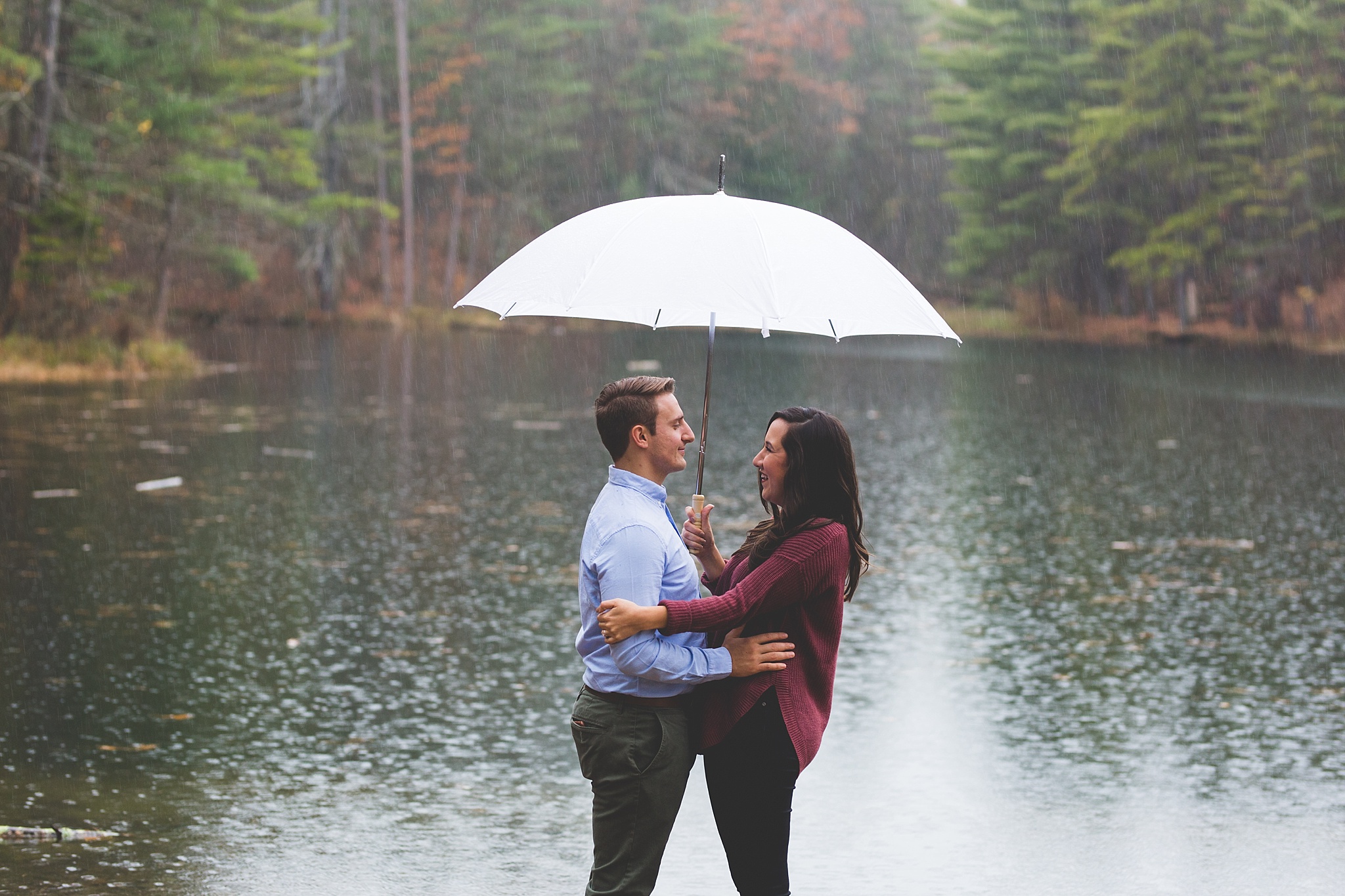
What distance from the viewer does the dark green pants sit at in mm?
3877

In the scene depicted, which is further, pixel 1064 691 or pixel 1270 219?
pixel 1270 219

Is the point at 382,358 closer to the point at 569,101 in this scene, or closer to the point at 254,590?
the point at 254,590

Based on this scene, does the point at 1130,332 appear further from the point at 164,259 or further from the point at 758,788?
the point at 758,788

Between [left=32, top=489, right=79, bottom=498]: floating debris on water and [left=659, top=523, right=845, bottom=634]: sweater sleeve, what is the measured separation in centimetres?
1065

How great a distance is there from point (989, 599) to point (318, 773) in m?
5.06

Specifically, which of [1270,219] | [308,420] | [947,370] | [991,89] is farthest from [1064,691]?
[991,89]

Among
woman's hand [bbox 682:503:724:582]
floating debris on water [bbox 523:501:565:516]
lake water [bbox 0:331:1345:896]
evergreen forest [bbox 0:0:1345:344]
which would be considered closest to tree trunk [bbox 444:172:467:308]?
evergreen forest [bbox 0:0:1345:344]

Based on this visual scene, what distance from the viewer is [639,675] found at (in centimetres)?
381

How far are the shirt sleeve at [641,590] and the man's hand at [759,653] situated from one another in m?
0.06

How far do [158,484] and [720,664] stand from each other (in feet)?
37.0

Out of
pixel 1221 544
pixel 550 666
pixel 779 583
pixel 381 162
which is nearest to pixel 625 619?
pixel 779 583

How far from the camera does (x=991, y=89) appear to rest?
52844mm

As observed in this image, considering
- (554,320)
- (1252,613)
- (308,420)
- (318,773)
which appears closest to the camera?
(318,773)

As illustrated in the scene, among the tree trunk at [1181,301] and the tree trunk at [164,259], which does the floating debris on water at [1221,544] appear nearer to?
the tree trunk at [164,259]
